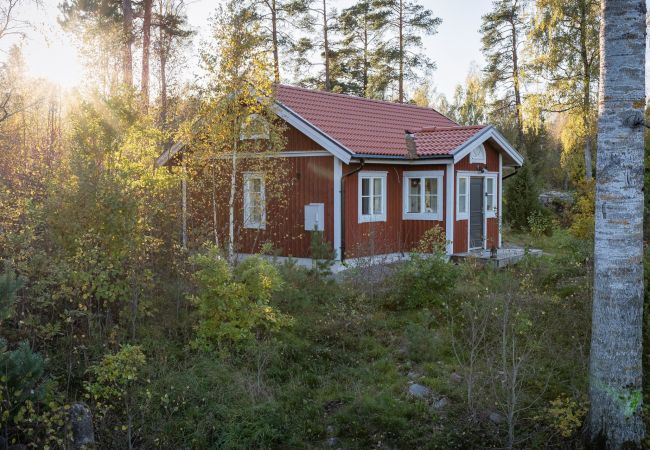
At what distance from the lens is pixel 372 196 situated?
1494 centimetres

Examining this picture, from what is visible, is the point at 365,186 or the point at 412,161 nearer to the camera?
the point at 365,186

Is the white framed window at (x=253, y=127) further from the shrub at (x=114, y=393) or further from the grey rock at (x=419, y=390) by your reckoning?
the grey rock at (x=419, y=390)

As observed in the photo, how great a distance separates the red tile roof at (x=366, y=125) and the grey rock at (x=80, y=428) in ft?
30.1

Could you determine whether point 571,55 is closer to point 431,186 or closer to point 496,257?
point 431,186

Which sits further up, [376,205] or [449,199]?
[449,199]

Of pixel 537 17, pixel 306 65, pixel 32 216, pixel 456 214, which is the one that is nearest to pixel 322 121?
pixel 456 214

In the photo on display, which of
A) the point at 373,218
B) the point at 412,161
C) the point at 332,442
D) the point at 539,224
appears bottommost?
the point at 332,442

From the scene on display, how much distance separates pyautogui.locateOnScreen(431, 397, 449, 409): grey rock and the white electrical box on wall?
25.8ft

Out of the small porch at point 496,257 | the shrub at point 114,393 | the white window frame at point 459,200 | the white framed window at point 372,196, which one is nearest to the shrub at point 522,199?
the small porch at point 496,257

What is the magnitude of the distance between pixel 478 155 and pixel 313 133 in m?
5.36

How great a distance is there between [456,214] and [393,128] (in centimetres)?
310

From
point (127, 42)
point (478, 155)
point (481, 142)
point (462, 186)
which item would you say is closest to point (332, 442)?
point (462, 186)

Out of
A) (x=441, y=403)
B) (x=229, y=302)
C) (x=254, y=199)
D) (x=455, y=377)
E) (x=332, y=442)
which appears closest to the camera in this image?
(x=332, y=442)

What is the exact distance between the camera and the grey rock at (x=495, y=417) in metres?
6.15
